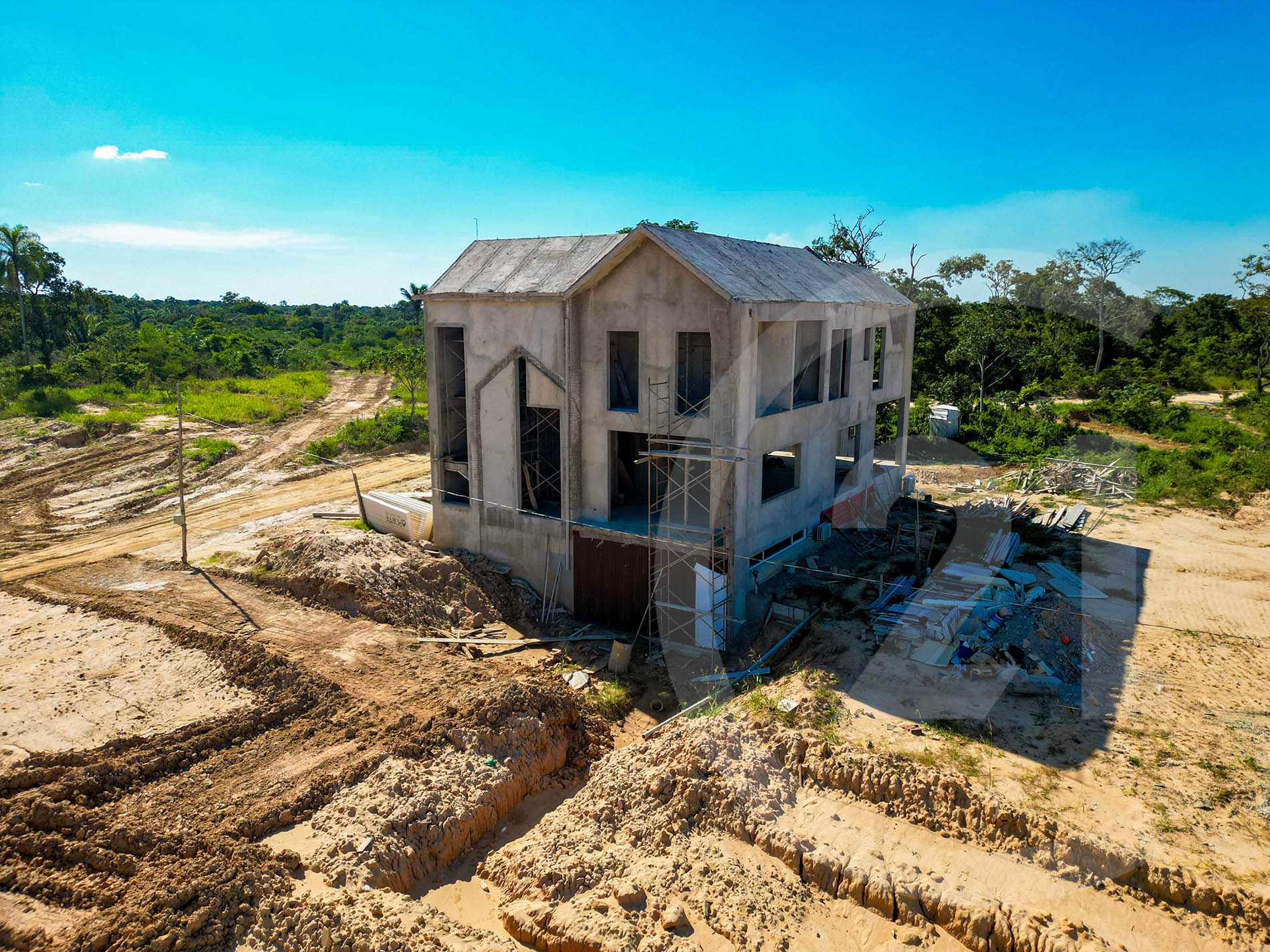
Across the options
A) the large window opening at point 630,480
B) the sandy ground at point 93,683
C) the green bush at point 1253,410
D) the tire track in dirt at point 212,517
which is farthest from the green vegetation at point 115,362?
the green bush at point 1253,410

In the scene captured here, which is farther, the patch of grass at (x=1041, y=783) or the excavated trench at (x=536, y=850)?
the patch of grass at (x=1041, y=783)

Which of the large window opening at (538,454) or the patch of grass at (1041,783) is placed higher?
the large window opening at (538,454)

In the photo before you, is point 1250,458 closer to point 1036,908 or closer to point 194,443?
point 1036,908

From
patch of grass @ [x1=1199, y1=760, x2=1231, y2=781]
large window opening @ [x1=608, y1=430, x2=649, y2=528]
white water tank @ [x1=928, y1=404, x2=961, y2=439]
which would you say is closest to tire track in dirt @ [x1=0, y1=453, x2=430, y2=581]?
large window opening @ [x1=608, y1=430, x2=649, y2=528]

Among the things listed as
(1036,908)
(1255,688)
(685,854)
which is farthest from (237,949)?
(1255,688)

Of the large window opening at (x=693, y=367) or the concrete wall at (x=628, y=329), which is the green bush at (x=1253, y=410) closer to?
the large window opening at (x=693, y=367)

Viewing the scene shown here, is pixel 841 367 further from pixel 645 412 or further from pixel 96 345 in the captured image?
pixel 96 345

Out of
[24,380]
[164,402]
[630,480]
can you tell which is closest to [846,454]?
[630,480]
